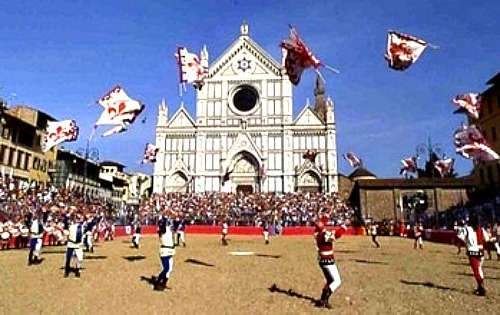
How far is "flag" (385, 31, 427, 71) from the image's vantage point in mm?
16734

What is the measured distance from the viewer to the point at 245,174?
66438 millimetres

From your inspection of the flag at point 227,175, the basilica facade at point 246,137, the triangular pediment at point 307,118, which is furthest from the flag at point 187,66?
the triangular pediment at point 307,118

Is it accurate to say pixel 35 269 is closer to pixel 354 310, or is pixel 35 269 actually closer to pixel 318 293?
pixel 318 293

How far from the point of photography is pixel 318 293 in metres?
11.8

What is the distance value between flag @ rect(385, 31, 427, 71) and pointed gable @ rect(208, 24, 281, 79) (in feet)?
177

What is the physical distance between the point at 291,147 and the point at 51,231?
4259cm

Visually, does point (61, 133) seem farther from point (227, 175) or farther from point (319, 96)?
point (319, 96)

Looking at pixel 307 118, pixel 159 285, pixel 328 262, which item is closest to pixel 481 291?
pixel 328 262

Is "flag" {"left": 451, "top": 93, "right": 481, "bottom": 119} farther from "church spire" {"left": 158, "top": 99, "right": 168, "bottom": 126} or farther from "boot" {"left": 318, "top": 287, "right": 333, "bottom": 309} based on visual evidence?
"church spire" {"left": 158, "top": 99, "right": 168, "bottom": 126}

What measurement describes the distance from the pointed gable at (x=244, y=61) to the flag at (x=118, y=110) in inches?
1976

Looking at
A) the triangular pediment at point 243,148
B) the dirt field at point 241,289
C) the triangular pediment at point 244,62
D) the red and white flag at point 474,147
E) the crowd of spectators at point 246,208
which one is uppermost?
the triangular pediment at point 244,62

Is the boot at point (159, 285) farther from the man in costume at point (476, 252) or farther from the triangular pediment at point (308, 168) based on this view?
the triangular pediment at point (308, 168)

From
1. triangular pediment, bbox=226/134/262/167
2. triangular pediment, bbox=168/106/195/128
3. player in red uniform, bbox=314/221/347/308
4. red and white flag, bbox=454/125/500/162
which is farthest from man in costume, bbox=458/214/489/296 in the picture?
triangular pediment, bbox=168/106/195/128

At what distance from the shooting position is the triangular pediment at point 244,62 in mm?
70688
